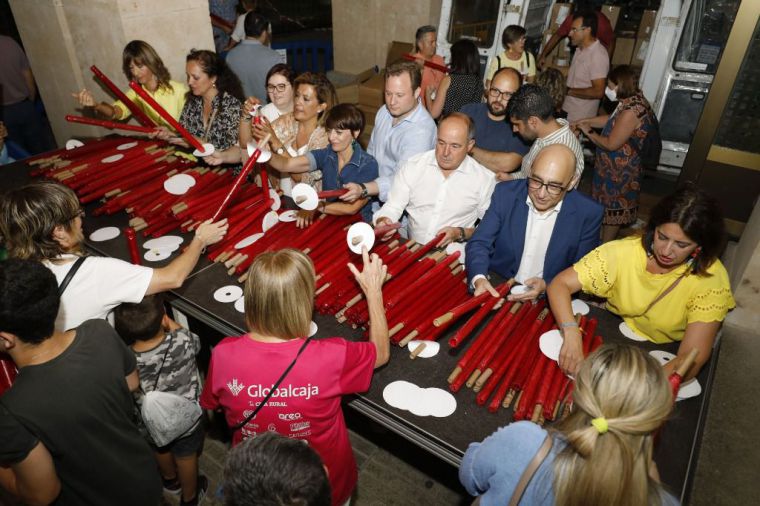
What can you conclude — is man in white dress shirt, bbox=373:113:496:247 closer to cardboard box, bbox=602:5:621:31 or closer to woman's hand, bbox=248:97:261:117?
woman's hand, bbox=248:97:261:117

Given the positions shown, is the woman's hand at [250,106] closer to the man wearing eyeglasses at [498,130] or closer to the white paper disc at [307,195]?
the white paper disc at [307,195]

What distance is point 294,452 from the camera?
1.33m

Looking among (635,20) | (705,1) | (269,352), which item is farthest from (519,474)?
(635,20)

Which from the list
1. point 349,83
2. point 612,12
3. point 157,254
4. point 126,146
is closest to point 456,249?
point 157,254

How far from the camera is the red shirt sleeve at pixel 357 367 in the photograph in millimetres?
1871

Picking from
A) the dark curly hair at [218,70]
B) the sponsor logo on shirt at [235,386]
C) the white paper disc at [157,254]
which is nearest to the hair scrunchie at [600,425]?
the sponsor logo on shirt at [235,386]

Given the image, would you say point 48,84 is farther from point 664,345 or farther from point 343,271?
point 664,345

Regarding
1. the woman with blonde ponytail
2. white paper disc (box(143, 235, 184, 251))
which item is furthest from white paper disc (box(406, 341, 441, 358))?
white paper disc (box(143, 235, 184, 251))

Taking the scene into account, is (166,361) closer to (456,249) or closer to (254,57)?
(456,249)

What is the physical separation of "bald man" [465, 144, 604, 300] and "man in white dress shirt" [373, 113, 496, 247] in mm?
315

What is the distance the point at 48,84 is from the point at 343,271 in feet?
15.9

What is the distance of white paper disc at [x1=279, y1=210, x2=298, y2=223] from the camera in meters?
3.23

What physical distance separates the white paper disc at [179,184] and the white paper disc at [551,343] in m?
2.64

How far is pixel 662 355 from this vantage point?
7.67 feet
